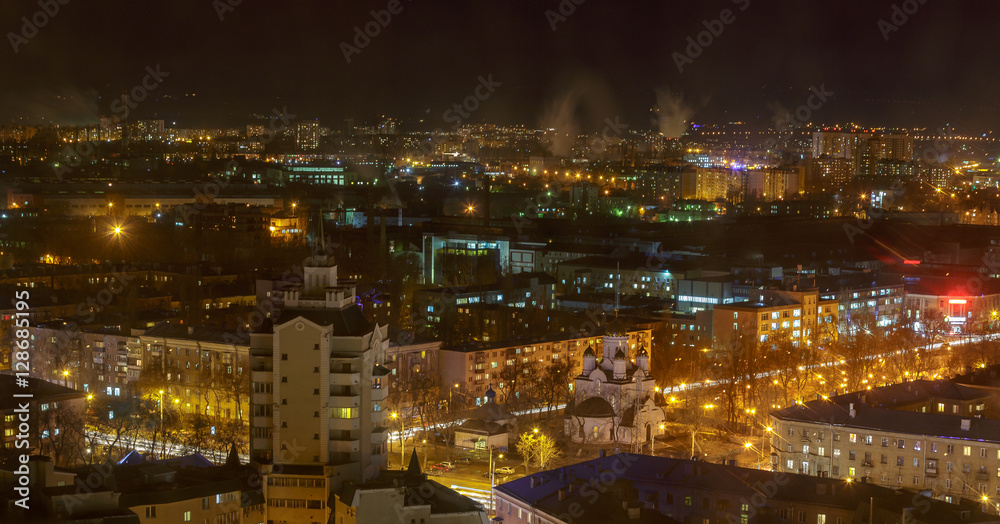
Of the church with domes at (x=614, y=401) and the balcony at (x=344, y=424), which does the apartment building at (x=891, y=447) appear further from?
the balcony at (x=344, y=424)

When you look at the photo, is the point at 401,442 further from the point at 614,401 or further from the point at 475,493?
the point at 614,401

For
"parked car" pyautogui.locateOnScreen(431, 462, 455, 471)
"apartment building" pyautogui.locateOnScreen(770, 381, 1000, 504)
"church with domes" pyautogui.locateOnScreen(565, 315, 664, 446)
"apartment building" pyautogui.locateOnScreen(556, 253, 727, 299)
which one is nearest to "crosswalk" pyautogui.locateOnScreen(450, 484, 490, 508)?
"parked car" pyautogui.locateOnScreen(431, 462, 455, 471)

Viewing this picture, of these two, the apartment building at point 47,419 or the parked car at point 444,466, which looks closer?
the apartment building at point 47,419

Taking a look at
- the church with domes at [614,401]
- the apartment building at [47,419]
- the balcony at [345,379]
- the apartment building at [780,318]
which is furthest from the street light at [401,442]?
the apartment building at [780,318]

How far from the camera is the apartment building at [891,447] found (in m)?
10.9

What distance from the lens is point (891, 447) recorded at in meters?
11.2

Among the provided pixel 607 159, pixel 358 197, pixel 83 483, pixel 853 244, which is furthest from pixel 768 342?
pixel 607 159

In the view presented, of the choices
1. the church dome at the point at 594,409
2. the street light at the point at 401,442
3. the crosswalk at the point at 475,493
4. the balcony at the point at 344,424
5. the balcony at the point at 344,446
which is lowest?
the crosswalk at the point at 475,493

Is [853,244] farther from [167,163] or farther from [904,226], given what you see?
[167,163]

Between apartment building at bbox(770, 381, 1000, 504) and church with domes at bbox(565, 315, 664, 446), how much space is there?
1727 millimetres

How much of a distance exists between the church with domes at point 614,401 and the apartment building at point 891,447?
1727 millimetres

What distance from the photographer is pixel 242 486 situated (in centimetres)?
868

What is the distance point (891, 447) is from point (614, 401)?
128 inches

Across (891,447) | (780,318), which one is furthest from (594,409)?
(780,318)
